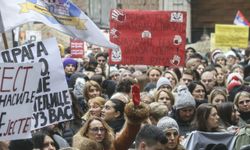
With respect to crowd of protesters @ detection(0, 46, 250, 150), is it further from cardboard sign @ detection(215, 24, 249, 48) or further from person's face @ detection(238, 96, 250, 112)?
cardboard sign @ detection(215, 24, 249, 48)

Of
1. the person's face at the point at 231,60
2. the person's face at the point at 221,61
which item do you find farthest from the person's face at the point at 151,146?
the person's face at the point at 231,60

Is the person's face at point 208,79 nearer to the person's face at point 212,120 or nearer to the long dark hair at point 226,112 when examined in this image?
the long dark hair at point 226,112

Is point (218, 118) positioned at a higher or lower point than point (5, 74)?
lower

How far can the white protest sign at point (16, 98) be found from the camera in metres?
6.84

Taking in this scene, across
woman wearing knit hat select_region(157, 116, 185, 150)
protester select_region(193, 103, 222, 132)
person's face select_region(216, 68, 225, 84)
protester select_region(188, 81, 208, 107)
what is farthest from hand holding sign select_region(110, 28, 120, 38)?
woman wearing knit hat select_region(157, 116, 185, 150)

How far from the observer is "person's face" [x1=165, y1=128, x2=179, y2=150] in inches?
307

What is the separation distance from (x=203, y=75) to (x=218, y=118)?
4066 millimetres

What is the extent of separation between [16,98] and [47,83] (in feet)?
3.92

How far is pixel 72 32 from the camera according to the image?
343 inches

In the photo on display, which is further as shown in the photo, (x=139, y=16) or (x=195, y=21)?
(x=195, y=21)

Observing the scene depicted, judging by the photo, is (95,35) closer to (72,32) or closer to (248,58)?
(72,32)

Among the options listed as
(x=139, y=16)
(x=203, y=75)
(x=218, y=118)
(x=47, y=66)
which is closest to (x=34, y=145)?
(x=47, y=66)

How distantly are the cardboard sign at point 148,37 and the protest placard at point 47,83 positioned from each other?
5502mm

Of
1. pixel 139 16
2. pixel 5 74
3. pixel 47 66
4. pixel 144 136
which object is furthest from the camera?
pixel 139 16
